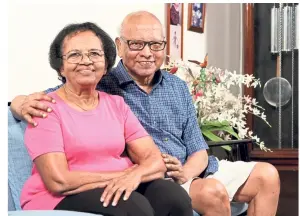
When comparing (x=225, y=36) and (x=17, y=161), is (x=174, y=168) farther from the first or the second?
(x=225, y=36)

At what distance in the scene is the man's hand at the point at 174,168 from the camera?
1.92 meters

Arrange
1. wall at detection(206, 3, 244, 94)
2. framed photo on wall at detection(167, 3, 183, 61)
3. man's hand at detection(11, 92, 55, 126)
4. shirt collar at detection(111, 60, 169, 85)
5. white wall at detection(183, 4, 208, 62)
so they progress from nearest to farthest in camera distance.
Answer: man's hand at detection(11, 92, 55, 126) < shirt collar at detection(111, 60, 169, 85) < framed photo on wall at detection(167, 3, 183, 61) < white wall at detection(183, 4, 208, 62) < wall at detection(206, 3, 244, 94)

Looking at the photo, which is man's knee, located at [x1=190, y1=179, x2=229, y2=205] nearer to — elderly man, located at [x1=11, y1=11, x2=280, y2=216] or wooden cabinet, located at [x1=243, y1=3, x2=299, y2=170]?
elderly man, located at [x1=11, y1=11, x2=280, y2=216]

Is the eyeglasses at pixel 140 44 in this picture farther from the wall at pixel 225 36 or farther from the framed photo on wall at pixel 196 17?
the wall at pixel 225 36

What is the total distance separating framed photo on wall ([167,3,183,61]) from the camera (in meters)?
3.17

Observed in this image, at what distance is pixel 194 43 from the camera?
3.57 m

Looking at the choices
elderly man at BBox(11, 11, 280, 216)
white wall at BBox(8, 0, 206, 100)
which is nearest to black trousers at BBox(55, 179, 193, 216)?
elderly man at BBox(11, 11, 280, 216)

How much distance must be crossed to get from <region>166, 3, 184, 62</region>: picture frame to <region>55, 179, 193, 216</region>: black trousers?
150 centimetres

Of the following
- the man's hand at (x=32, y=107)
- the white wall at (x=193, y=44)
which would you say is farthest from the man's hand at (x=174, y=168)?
the white wall at (x=193, y=44)

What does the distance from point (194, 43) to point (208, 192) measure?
1.79 m

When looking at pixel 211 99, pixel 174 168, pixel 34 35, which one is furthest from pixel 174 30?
pixel 174 168

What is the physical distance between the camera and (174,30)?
128 inches

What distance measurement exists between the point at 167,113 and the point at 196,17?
5.25 feet

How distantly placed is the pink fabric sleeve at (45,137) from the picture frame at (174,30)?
5.08 feet
